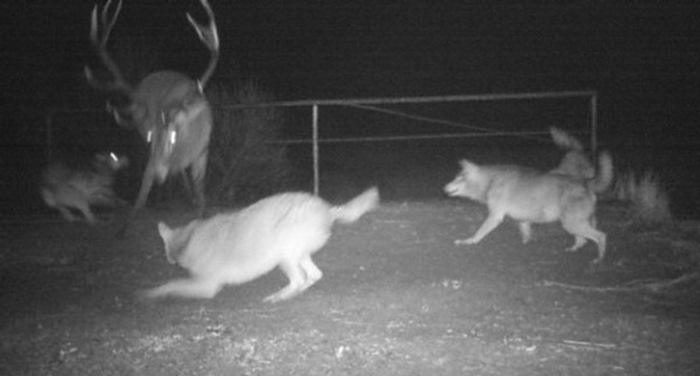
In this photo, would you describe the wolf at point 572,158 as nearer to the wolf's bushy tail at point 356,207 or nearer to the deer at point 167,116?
the wolf's bushy tail at point 356,207

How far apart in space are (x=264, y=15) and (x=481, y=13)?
8047 mm

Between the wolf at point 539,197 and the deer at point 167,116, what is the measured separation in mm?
3002

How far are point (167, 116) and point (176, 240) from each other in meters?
2.60

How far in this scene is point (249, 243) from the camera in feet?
18.3

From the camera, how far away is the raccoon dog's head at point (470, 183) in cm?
839

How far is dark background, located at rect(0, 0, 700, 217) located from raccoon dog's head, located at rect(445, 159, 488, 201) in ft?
30.8

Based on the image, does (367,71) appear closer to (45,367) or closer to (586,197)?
(586,197)

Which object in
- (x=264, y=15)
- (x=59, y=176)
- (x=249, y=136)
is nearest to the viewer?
(x=59, y=176)

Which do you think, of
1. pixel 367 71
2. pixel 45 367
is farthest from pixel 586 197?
pixel 367 71

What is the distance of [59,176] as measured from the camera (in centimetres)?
940

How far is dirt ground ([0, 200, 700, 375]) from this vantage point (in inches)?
170

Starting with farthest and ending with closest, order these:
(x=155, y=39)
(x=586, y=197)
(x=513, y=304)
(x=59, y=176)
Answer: (x=155, y=39)
(x=59, y=176)
(x=586, y=197)
(x=513, y=304)

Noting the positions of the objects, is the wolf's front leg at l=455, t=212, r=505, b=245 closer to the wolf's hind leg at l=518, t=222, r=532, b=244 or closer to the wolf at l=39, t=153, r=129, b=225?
the wolf's hind leg at l=518, t=222, r=532, b=244

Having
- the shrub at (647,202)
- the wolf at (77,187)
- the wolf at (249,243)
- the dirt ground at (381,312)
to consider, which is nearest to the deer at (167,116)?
the dirt ground at (381,312)
